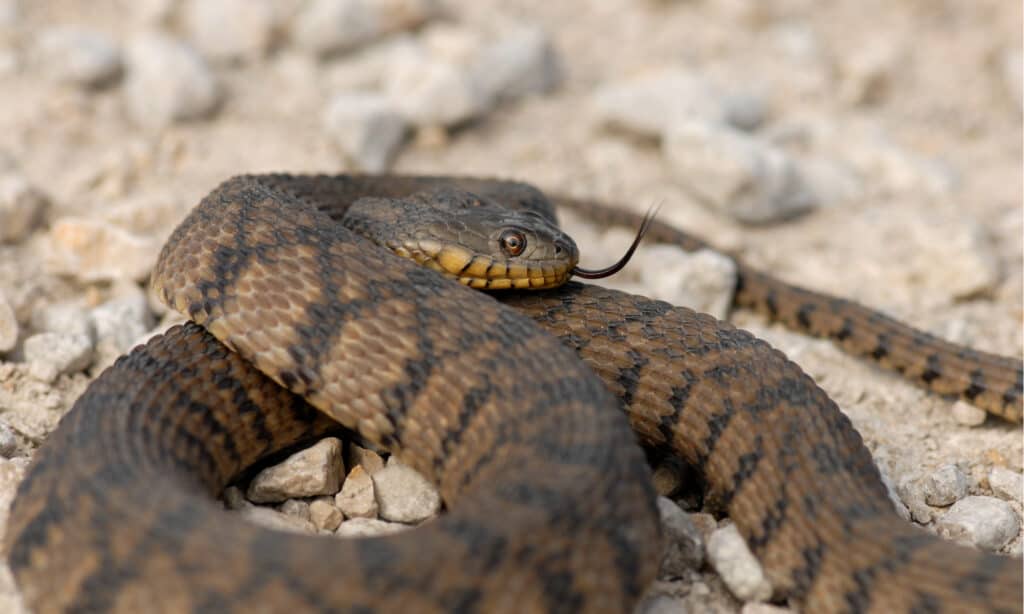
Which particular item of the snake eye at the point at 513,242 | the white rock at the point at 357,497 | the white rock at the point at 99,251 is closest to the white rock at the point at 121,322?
the white rock at the point at 99,251

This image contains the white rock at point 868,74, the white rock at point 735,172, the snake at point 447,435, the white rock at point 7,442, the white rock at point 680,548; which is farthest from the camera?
the white rock at point 868,74

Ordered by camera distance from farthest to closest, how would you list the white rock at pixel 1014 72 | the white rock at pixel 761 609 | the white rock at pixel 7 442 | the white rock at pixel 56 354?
the white rock at pixel 1014 72, the white rock at pixel 56 354, the white rock at pixel 7 442, the white rock at pixel 761 609

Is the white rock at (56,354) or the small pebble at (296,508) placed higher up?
the white rock at (56,354)

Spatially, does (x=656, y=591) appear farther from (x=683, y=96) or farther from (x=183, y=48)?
(x=183, y=48)

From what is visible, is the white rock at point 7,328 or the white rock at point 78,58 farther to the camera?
the white rock at point 78,58

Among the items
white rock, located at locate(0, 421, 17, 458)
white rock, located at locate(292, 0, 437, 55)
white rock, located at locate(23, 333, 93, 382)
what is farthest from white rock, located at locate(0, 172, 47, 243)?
white rock, located at locate(292, 0, 437, 55)

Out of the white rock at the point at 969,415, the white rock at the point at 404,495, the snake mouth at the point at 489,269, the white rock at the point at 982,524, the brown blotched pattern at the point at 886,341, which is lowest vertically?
the white rock at the point at 969,415

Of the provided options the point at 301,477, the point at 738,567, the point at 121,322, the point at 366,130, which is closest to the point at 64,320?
the point at 121,322

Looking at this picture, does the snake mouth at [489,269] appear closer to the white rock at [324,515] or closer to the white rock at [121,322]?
the white rock at [324,515]
